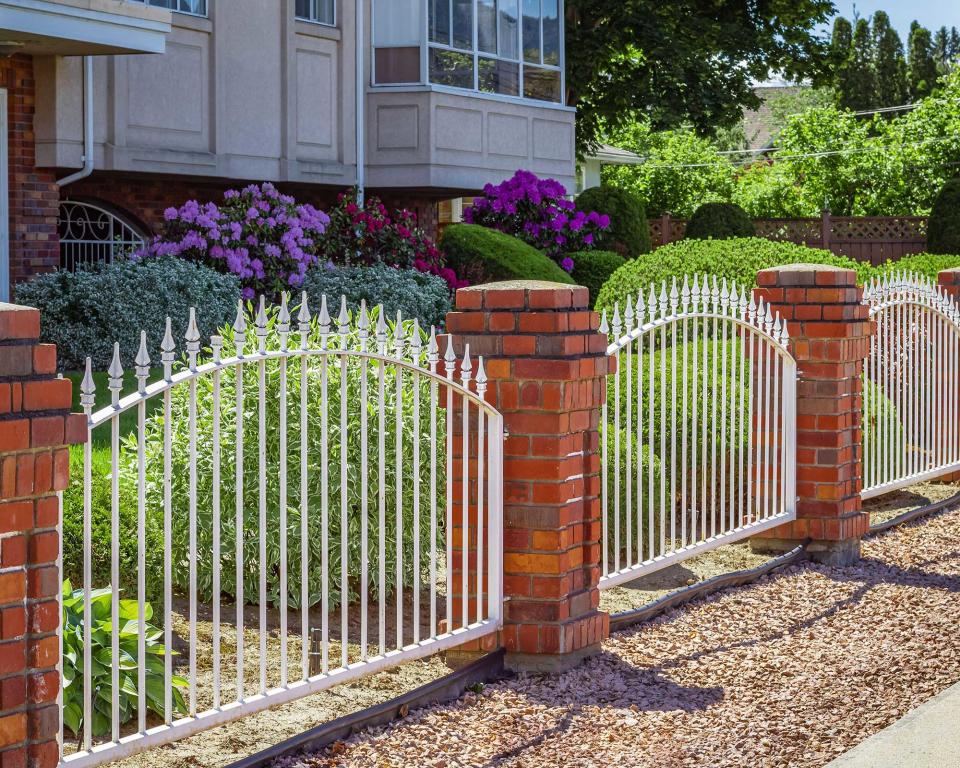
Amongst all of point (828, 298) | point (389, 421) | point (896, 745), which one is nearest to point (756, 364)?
point (828, 298)

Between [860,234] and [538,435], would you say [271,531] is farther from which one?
[860,234]

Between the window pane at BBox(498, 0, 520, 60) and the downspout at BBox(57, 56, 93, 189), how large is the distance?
6.69m

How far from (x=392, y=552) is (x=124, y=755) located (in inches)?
97.4

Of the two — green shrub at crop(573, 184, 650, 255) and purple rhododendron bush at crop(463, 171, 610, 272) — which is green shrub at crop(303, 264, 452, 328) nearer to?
purple rhododendron bush at crop(463, 171, 610, 272)

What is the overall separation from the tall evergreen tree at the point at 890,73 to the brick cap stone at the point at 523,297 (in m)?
51.3

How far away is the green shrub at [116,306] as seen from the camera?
12531mm

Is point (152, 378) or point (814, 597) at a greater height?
point (152, 378)

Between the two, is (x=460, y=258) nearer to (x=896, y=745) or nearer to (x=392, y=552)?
(x=392, y=552)

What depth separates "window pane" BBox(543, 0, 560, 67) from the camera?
20.3m

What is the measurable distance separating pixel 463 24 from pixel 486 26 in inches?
17.4

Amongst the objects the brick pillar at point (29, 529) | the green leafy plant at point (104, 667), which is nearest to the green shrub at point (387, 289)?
the green leafy plant at point (104, 667)

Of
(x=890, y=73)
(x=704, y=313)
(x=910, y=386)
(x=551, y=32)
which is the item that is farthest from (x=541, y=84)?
(x=890, y=73)

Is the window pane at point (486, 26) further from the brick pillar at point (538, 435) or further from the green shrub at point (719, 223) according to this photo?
the brick pillar at point (538, 435)

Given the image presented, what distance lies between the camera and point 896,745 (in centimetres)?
464
